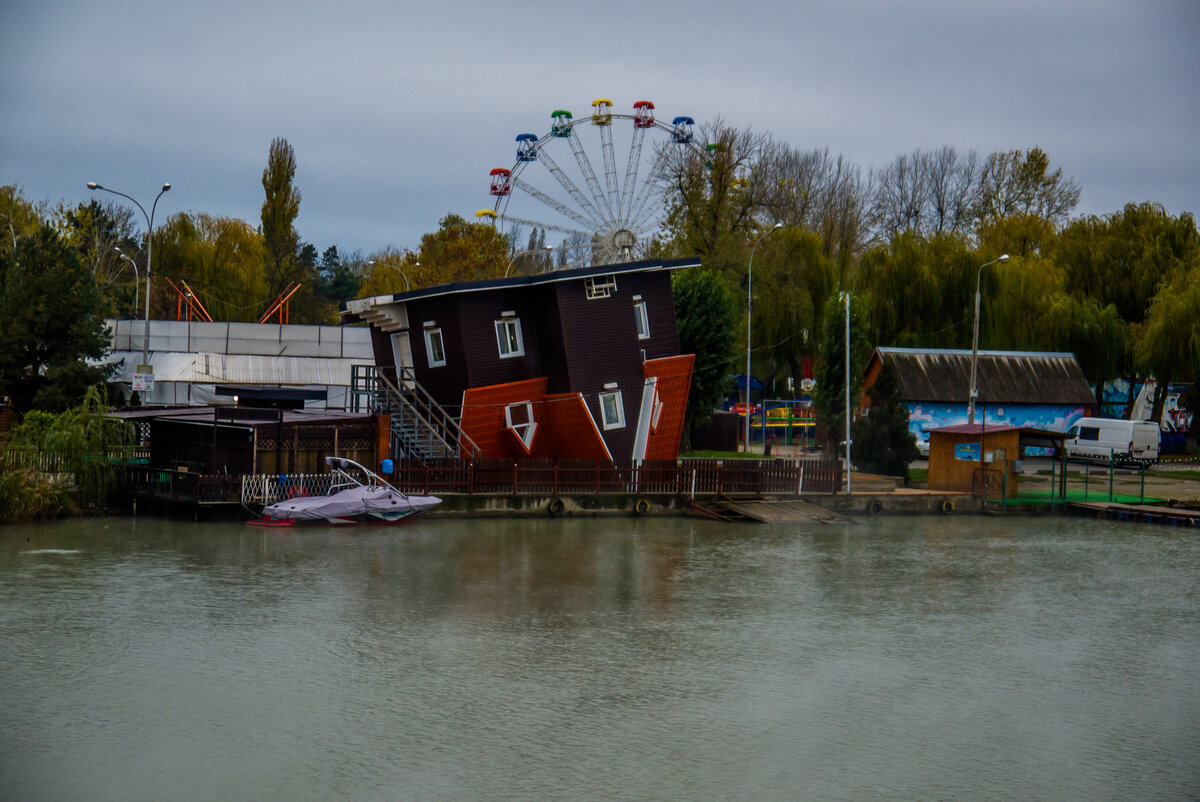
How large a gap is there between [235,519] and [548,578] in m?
12.9

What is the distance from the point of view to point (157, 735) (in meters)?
13.5

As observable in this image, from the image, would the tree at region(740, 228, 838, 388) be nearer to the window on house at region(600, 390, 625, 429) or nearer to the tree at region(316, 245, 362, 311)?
the window on house at region(600, 390, 625, 429)

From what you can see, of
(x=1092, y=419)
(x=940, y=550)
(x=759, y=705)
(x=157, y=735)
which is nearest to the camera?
(x=157, y=735)

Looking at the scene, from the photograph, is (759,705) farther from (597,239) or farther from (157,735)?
(597,239)

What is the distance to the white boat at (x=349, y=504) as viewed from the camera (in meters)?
32.4

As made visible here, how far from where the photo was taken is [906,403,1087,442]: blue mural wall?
5912 centimetres

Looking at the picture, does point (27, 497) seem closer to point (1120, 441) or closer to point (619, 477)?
point (619, 477)

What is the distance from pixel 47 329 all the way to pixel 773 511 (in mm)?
26892

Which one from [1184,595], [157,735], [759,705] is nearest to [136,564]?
[157,735]

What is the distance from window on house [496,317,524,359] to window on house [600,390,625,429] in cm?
358

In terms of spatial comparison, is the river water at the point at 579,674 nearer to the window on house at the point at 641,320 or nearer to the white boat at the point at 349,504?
the white boat at the point at 349,504

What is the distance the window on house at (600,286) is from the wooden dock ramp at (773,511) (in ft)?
28.3

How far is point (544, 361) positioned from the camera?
41.4 meters

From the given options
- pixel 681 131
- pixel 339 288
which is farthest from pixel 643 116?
pixel 339 288
